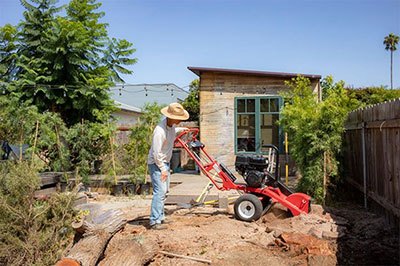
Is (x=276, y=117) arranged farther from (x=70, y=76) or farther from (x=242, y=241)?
(x=242, y=241)

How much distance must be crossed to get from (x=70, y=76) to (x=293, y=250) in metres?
9.73

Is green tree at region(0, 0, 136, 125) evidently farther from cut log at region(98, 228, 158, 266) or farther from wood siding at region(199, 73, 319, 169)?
cut log at region(98, 228, 158, 266)

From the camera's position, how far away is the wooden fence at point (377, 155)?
532cm

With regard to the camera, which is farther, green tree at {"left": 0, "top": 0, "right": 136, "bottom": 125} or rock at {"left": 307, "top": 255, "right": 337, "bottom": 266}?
green tree at {"left": 0, "top": 0, "right": 136, "bottom": 125}

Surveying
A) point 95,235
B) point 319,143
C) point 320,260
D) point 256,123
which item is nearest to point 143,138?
point 256,123

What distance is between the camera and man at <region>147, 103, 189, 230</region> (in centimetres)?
612

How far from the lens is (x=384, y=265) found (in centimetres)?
442

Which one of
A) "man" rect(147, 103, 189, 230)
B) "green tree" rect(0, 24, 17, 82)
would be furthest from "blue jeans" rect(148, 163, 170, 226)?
"green tree" rect(0, 24, 17, 82)

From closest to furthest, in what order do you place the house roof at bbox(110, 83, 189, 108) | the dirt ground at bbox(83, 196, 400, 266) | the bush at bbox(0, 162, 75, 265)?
1. the dirt ground at bbox(83, 196, 400, 266)
2. the bush at bbox(0, 162, 75, 265)
3. the house roof at bbox(110, 83, 189, 108)

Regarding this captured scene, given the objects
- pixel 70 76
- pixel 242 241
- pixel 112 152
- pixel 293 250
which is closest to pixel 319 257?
pixel 293 250

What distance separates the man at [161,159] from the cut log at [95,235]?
547 millimetres

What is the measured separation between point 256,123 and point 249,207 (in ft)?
20.7

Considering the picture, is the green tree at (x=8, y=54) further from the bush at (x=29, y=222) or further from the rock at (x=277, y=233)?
the rock at (x=277, y=233)

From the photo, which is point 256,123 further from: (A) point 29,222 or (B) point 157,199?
(A) point 29,222
